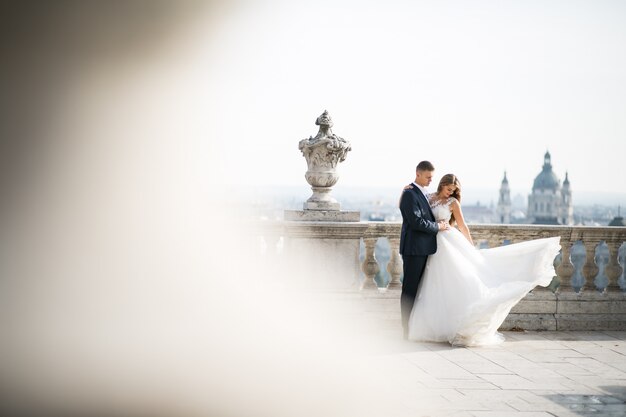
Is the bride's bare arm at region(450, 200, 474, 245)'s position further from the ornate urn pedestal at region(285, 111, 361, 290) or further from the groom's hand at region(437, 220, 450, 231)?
the ornate urn pedestal at region(285, 111, 361, 290)

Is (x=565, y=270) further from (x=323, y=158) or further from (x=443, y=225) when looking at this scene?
(x=323, y=158)

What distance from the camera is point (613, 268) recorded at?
8211 mm

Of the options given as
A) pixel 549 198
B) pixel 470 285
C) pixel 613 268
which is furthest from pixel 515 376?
pixel 549 198

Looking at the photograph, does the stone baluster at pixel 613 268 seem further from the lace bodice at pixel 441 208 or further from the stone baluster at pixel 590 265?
the lace bodice at pixel 441 208

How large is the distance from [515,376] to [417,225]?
1.70 metres

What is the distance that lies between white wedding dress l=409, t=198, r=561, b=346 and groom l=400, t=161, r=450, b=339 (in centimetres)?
6

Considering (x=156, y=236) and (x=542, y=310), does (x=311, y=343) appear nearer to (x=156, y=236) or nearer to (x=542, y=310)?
(x=156, y=236)

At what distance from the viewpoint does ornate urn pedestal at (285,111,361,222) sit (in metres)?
7.61

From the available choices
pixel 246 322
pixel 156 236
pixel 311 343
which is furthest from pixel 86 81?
pixel 311 343

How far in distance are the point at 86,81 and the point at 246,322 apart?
96 centimetres

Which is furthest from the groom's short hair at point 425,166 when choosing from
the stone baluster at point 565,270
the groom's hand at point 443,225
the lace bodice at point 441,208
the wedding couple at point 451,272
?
the stone baluster at point 565,270

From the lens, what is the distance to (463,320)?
6.70 meters

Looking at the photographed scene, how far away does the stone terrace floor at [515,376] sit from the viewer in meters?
4.66

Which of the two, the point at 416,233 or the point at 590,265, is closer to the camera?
the point at 416,233
